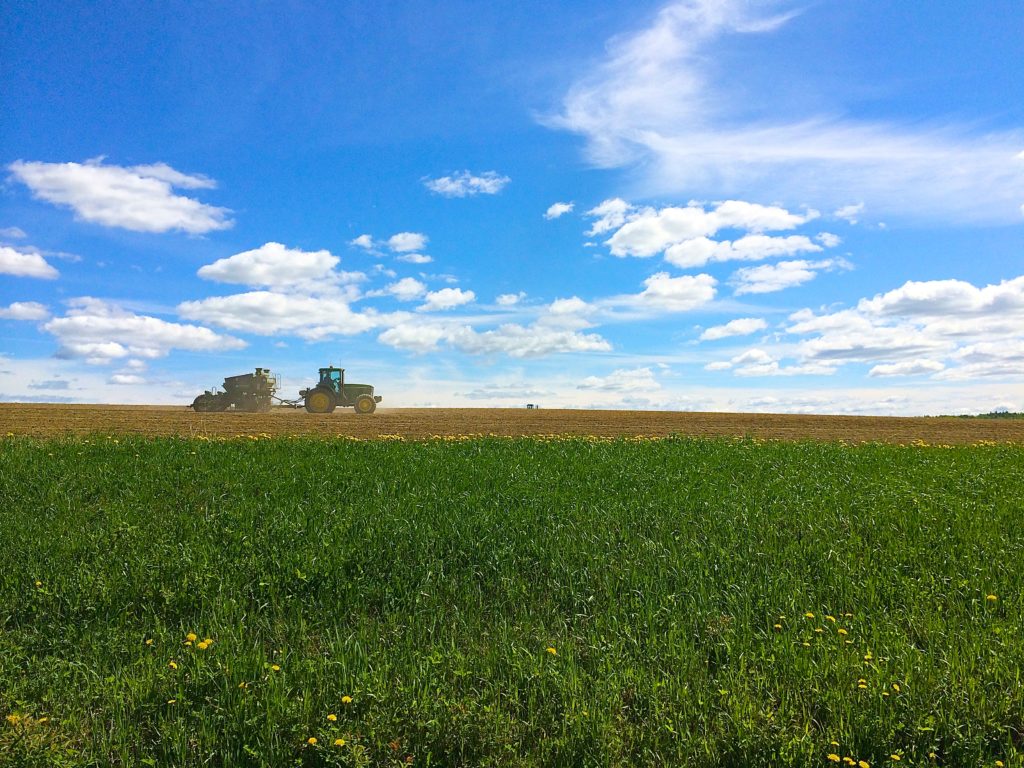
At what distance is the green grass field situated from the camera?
462cm

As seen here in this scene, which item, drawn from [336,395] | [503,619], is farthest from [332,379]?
[503,619]

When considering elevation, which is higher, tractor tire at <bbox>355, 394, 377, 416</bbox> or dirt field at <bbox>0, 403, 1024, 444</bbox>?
tractor tire at <bbox>355, 394, 377, 416</bbox>

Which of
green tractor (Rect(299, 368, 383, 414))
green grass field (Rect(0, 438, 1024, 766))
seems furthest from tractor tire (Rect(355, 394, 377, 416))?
green grass field (Rect(0, 438, 1024, 766))

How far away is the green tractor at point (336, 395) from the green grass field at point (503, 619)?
82.7 feet

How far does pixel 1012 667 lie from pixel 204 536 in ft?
28.5

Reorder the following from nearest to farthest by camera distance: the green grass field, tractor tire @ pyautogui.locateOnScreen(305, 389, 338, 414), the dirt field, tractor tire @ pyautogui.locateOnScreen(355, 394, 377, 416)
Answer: the green grass field
the dirt field
tractor tire @ pyautogui.locateOnScreen(305, 389, 338, 414)
tractor tire @ pyautogui.locateOnScreen(355, 394, 377, 416)

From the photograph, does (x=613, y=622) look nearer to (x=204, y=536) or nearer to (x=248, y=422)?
(x=204, y=536)

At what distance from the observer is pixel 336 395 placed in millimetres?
37281

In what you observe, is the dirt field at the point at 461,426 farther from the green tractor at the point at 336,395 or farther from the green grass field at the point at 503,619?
the green grass field at the point at 503,619

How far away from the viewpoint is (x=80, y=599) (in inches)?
270

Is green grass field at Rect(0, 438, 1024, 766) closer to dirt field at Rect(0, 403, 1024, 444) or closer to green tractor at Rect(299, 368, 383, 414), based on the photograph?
dirt field at Rect(0, 403, 1024, 444)

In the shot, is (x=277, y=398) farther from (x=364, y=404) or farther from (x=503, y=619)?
(x=503, y=619)

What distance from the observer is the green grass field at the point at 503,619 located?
182 inches

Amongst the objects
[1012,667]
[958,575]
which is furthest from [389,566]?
[958,575]
